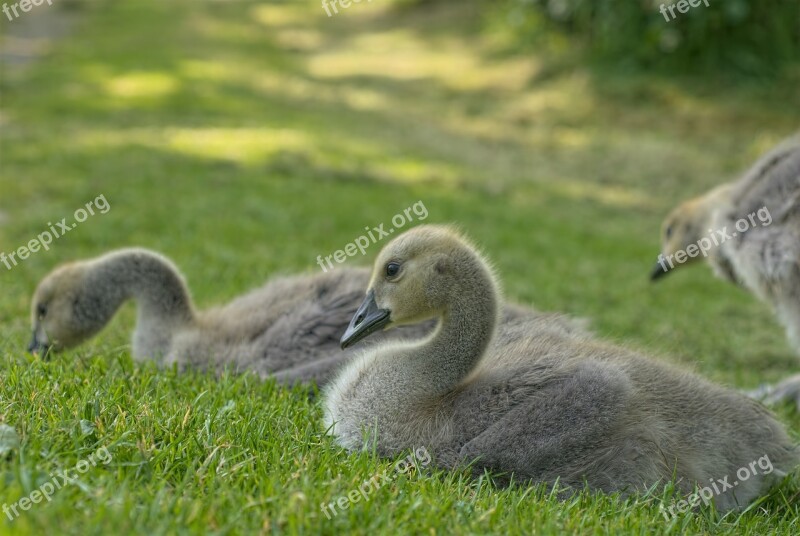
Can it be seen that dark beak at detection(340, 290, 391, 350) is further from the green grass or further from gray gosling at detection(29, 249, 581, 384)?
gray gosling at detection(29, 249, 581, 384)

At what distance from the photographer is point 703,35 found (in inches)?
812

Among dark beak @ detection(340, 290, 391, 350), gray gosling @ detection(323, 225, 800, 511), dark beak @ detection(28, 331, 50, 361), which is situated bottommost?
gray gosling @ detection(323, 225, 800, 511)

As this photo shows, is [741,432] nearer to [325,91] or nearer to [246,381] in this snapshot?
[246,381]

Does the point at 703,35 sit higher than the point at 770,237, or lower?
lower

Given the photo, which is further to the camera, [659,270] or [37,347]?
[659,270]

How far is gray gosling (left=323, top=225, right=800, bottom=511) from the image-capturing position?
4121 mm

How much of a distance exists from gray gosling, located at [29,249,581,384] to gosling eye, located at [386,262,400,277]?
1.01m

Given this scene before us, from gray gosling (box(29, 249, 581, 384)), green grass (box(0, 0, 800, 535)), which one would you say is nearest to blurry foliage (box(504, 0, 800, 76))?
green grass (box(0, 0, 800, 535))

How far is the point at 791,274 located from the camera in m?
6.30

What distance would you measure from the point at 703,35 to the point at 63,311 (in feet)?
59.3

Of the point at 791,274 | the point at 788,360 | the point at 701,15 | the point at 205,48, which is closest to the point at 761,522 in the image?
the point at 791,274

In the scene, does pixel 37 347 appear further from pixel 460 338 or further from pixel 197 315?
pixel 460 338

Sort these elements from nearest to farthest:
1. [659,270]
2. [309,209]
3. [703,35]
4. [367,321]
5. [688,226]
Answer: [367,321] < [688,226] < [659,270] < [309,209] < [703,35]

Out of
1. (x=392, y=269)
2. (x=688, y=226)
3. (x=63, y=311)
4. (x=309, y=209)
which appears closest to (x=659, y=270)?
(x=688, y=226)
